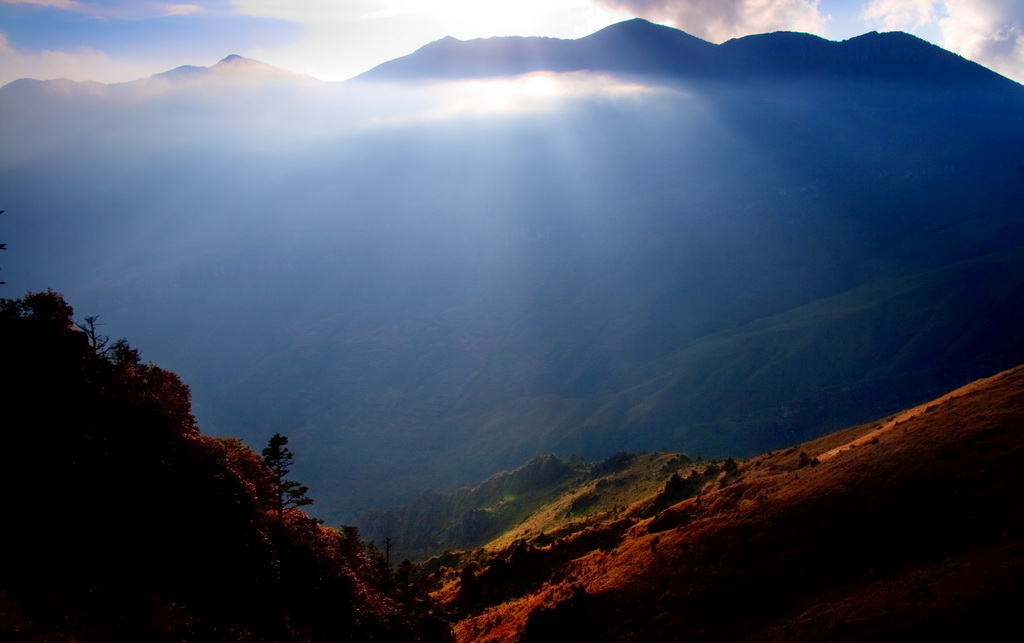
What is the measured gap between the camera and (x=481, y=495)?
92.9m

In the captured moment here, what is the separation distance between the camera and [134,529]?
917 inches

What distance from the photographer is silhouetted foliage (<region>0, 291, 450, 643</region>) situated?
786 inches

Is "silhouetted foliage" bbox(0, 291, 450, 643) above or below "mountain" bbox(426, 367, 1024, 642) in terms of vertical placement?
above

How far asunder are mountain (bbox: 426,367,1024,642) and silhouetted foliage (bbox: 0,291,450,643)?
9539 millimetres

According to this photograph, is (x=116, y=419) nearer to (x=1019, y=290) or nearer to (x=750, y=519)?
(x=750, y=519)

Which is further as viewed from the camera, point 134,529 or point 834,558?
point 134,529

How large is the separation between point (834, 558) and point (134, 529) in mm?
28503

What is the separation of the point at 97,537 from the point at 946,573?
3126 cm

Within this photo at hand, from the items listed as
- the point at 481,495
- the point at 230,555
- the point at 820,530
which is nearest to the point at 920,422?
the point at 820,530

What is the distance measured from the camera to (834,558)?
22641 millimetres

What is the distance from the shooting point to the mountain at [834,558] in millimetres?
18438

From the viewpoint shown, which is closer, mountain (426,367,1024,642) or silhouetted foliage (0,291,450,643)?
mountain (426,367,1024,642)

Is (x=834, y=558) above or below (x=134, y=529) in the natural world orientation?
below

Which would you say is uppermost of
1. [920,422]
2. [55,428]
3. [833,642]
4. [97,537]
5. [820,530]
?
[55,428]
